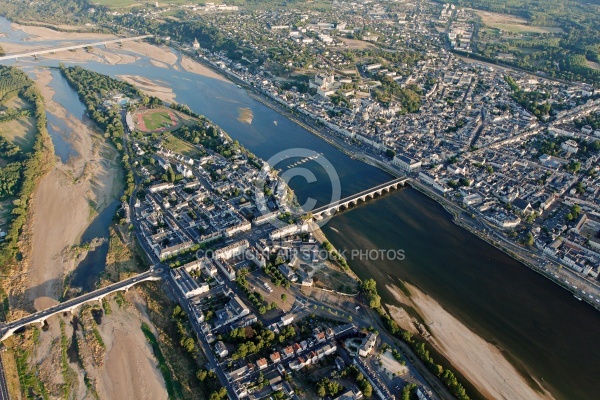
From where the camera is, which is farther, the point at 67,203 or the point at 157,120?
the point at 157,120

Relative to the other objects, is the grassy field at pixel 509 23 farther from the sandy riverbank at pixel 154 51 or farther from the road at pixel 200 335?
the road at pixel 200 335

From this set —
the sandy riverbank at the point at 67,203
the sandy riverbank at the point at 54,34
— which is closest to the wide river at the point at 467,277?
the sandy riverbank at the point at 67,203

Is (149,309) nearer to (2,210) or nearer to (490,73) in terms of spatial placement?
(2,210)

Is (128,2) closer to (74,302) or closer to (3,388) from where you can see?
(74,302)

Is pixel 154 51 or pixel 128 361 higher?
pixel 154 51

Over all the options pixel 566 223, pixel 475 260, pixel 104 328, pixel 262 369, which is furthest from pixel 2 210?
pixel 566 223

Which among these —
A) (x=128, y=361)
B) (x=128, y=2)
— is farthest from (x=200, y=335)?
(x=128, y=2)
